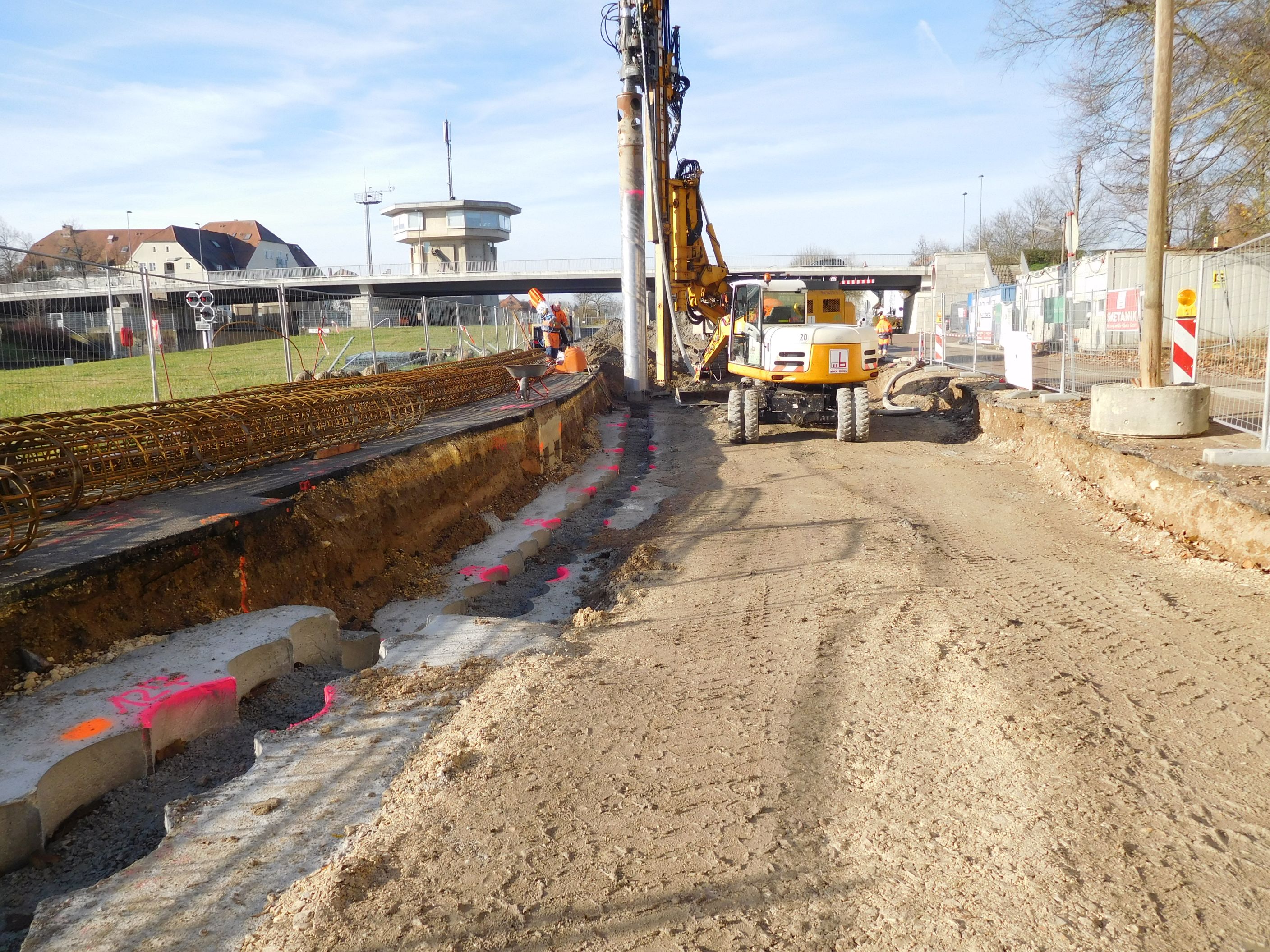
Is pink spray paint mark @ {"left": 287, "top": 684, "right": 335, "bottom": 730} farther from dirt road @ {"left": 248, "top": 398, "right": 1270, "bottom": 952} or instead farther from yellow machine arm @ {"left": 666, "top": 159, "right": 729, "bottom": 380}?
yellow machine arm @ {"left": 666, "top": 159, "right": 729, "bottom": 380}

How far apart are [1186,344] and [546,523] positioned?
723cm

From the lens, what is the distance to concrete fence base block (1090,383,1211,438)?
9.12m

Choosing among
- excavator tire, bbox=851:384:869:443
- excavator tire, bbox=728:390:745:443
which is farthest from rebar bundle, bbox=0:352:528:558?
excavator tire, bbox=851:384:869:443

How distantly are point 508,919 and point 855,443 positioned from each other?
11.9 metres

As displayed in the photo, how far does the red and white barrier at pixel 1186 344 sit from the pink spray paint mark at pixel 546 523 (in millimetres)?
6969

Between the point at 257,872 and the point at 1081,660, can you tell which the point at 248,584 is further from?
the point at 1081,660

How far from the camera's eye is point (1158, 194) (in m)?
9.16

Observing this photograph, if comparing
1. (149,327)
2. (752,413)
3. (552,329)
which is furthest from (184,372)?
(552,329)

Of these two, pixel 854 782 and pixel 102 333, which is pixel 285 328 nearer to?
pixel 102 333

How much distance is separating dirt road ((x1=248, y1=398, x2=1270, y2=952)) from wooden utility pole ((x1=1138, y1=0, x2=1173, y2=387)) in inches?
147

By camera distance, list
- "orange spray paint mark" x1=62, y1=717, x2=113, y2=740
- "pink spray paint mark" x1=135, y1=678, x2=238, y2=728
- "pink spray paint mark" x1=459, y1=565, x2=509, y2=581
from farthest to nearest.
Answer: "pink spray paint mark" x1=459, y1=565, x2=509, y2=581 < "pink spray paint mark" x1=135, y1=678, x2=238, y2=728 < "orange spray paint mark" x1=62, y1=717, x2=113, y2=740

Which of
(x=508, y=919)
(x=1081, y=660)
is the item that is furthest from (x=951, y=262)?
(x=508, y=919)

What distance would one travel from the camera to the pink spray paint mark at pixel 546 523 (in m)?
9.34

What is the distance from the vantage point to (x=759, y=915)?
274 cm
